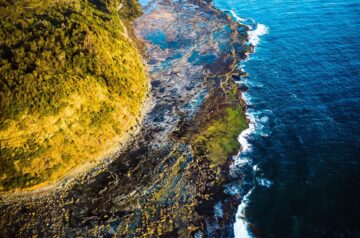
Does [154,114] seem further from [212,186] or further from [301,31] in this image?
[301,31]

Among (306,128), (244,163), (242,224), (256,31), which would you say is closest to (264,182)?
(244,163)

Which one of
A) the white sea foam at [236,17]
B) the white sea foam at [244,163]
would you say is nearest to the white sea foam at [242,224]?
the white sea foam at [244,163]

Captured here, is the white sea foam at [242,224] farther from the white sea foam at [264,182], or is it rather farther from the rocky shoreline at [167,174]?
the white sea foam at [264,182]

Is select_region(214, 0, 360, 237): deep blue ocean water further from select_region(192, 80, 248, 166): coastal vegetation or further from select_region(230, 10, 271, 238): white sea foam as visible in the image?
select_region(192, 80, 248, 166): coastal vegetation

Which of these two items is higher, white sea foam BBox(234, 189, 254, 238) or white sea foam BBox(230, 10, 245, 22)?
white sea foam BBox(230, 10, 245, 22)

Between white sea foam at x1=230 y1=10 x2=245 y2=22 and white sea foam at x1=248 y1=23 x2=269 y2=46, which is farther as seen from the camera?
white sea foam at x1=230 y1=10 x2=245 y2=22

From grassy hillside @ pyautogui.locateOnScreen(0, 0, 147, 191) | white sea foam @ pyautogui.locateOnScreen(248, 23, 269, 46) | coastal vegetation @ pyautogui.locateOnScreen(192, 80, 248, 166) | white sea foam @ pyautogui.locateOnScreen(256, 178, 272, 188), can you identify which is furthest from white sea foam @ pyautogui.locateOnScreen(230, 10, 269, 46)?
white sea foam @ pyautogui.locateOnScreen(256, 178, 272, 188)
